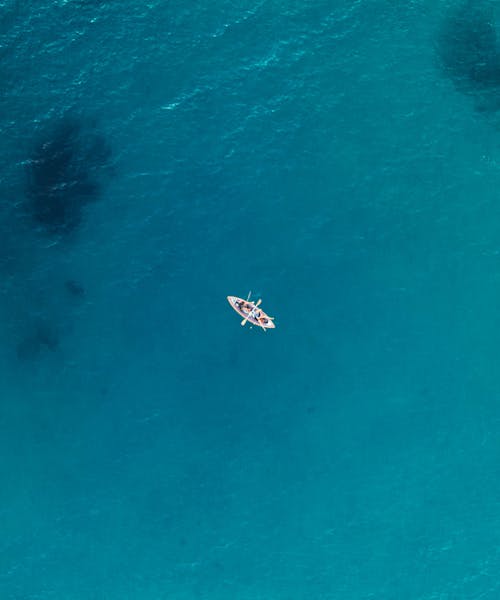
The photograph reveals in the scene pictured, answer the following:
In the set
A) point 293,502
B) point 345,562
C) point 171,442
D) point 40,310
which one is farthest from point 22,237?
point 345,562

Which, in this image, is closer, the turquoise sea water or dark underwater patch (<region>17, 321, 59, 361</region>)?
the turquoise sea water

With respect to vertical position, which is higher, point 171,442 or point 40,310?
point 40,310

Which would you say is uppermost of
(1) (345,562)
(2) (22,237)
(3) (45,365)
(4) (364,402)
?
(2) (22,237)

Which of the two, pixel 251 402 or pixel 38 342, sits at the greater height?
pixel 38 342

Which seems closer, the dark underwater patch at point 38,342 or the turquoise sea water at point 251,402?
the turquoise sea water at point 251,402

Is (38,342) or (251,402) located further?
(38,342)

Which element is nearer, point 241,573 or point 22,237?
point 241,573

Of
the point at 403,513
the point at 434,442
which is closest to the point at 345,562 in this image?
the point at 403,513

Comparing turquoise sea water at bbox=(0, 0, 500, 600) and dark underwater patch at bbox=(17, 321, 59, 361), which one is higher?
dark underwater patch at bbox=(17, 321, 59, 361)

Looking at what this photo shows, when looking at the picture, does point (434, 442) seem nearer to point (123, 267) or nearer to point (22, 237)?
point (123, 267)

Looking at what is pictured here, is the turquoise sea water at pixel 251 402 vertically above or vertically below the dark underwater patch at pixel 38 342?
below
